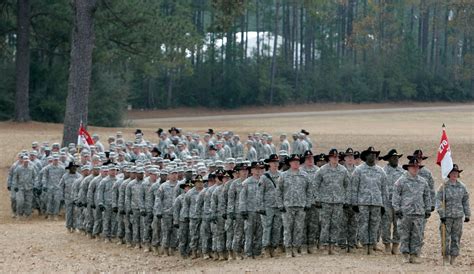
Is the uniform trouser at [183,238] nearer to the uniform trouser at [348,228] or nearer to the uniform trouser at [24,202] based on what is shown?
the uniform trouser at [348,228]

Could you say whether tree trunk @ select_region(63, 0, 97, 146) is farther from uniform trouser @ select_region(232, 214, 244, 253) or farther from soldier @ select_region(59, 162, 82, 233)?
uniform trouser @ select_region(232, 214, 244, 253)

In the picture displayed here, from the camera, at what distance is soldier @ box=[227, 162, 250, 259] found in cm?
2086

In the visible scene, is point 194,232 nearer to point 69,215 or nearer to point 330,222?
point 330,222

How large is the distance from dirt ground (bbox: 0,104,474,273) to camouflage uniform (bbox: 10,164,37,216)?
426 mm

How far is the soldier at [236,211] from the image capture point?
821 inches

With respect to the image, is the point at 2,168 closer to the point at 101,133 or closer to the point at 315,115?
the point at 101,133

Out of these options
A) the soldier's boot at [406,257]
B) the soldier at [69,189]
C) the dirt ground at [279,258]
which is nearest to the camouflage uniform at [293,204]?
the dirt ground at [279,258]

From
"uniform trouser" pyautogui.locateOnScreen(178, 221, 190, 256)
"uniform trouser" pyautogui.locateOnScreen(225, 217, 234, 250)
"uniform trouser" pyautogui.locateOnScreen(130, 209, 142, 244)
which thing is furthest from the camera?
"uniform trouser" pyautogui.locateOnScreen(130, 209, 142, 244)

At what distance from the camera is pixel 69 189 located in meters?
28.1

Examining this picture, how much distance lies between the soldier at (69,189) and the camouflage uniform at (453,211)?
36.0 ft

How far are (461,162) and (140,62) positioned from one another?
19957 mm

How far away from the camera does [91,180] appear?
2638 cm

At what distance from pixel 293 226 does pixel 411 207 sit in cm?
225

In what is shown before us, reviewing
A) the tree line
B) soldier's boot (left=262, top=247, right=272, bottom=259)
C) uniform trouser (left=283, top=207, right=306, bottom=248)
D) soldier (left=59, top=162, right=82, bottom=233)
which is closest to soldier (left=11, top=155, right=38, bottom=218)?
soldier (left=59, top=162, right=82, bottom=233)
